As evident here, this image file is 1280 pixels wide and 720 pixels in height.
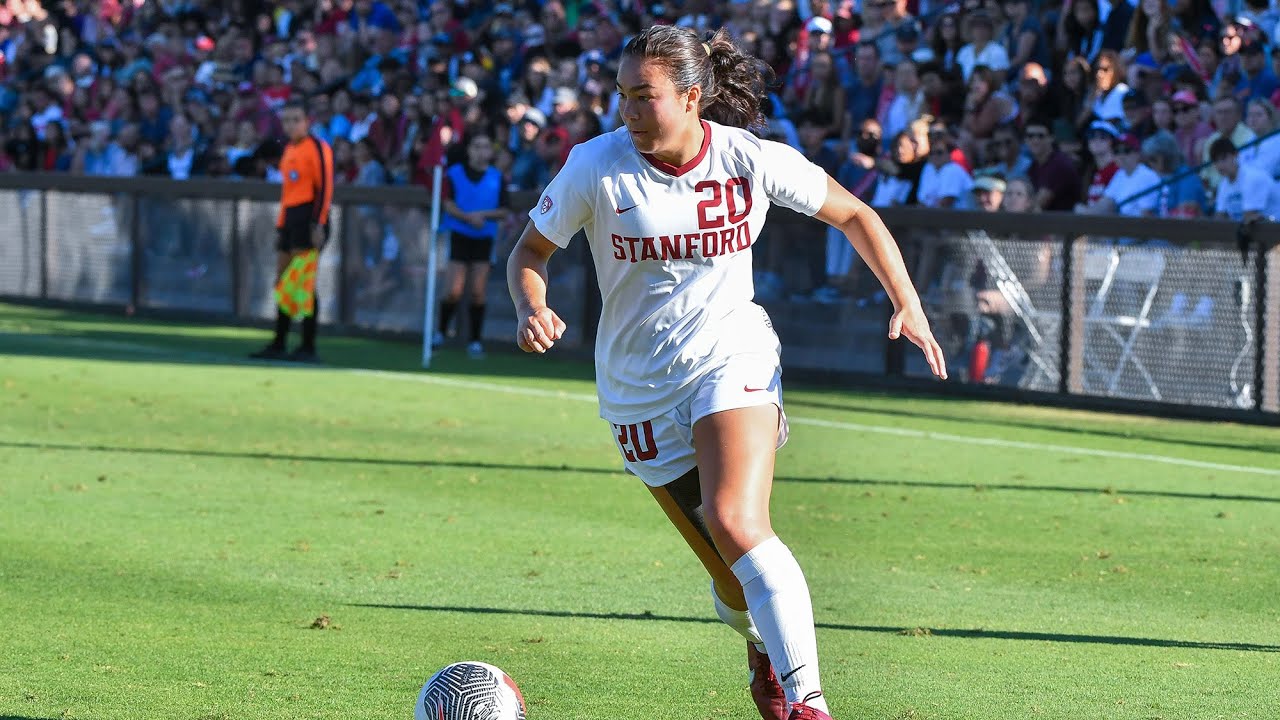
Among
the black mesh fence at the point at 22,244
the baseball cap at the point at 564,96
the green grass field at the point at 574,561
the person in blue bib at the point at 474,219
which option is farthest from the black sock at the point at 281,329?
the black mesh fence at the point at 22,244

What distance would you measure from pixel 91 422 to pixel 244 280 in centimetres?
848

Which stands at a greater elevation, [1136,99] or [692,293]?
[1136,99]

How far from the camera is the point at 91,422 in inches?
516

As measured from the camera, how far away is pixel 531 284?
5.25 m

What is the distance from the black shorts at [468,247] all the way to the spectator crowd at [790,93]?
5.54ft

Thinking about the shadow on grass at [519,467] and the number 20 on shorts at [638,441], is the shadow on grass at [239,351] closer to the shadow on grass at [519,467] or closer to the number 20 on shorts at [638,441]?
the shadow on grass at [519,467]

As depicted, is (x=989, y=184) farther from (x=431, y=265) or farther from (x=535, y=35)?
(x=535, y=35)

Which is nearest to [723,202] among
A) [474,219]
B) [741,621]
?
[741,621]

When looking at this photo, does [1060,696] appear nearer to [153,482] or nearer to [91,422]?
[153,482]

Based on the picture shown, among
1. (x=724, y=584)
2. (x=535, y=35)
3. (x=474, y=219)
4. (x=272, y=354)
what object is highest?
(x=535, y=35)

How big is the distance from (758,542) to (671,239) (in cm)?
89

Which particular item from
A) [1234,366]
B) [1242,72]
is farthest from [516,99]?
[1234,366]

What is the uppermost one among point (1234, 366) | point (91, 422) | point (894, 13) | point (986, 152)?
point (894, 13)

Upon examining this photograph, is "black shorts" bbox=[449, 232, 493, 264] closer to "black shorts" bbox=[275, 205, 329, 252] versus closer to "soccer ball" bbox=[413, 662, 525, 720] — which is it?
"black shorts" bbox=[275, 205, 329, 252]
